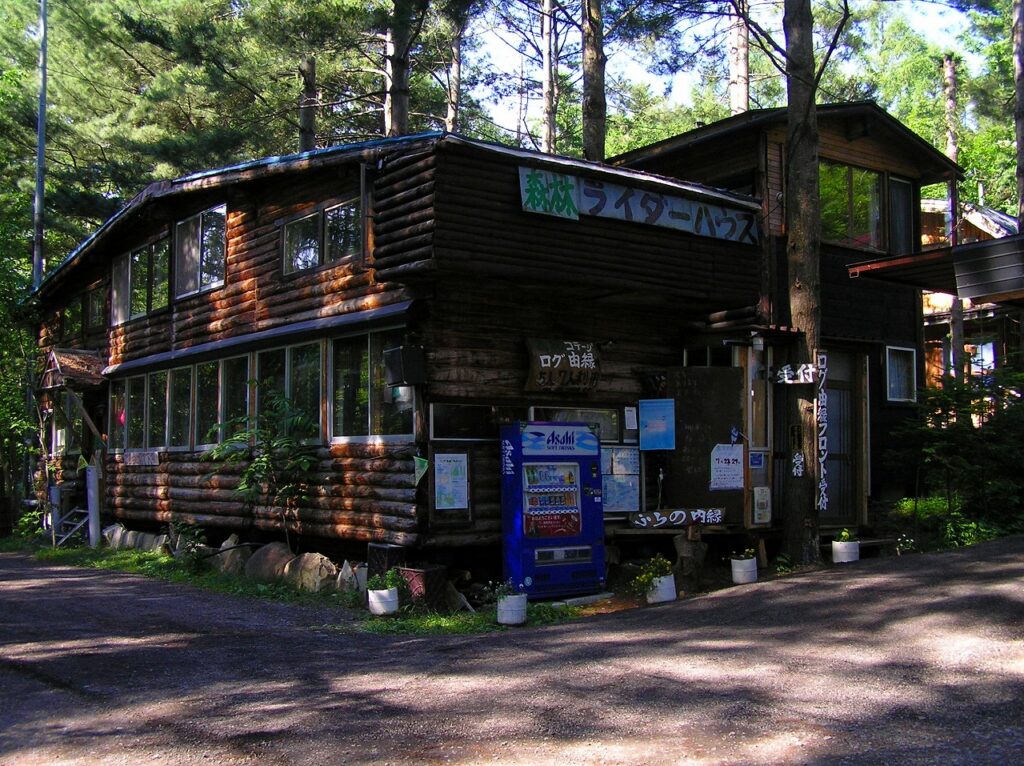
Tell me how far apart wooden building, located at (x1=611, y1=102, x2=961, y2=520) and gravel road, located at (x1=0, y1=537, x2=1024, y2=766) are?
443cm

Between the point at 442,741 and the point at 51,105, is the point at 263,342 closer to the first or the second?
the point at 442,741

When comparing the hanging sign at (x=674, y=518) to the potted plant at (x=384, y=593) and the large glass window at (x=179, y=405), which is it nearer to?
the potted plant at (x=384, y=593)

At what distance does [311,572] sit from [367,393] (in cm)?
245

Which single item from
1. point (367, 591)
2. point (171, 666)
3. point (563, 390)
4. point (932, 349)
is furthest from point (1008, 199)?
point (171, 666)

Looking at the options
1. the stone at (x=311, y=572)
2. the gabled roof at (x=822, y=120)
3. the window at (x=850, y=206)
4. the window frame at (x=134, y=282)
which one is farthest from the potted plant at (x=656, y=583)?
the window frame at (x=134, y=282)

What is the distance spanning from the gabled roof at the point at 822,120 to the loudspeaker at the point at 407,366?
6.27m

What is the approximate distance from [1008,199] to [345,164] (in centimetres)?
2822

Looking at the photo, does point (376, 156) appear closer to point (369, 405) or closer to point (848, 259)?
point (369, 405)

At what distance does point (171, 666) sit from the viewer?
8102mm

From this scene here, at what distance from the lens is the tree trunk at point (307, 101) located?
2352 cm

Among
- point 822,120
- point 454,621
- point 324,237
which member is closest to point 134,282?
point 324,237

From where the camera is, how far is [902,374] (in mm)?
16859

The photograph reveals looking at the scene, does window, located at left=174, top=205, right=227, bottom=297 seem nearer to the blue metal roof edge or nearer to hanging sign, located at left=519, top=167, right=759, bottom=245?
the blue metal roof edge

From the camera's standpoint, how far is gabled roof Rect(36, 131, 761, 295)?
35.8 feet
